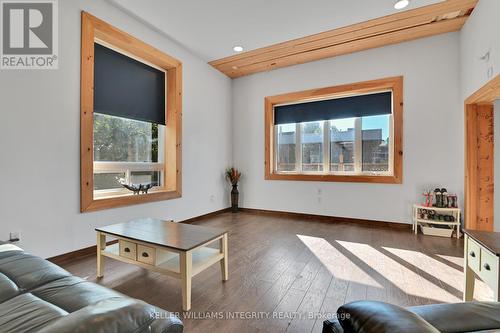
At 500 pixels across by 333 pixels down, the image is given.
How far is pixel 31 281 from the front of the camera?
102 cm

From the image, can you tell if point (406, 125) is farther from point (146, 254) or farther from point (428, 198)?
point (146, 254)

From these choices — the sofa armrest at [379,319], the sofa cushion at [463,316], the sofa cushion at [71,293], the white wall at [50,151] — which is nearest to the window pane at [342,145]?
the white wall at [50,151]

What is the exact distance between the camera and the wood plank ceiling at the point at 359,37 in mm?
2865

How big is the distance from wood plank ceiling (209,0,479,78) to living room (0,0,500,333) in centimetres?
3

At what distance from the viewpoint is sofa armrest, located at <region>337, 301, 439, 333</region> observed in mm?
549

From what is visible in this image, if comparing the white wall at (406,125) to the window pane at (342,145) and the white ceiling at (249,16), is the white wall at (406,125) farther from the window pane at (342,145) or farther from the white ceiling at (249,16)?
the white ceiling at (249,16)

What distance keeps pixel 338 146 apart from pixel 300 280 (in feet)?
9.38

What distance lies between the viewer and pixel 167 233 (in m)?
1.90

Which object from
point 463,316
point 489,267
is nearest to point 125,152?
point 463,316

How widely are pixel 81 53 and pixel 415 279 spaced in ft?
13.0

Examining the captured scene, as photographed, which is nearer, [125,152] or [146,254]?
[146,254]

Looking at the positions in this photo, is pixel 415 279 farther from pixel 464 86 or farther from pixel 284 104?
pixel 284 104

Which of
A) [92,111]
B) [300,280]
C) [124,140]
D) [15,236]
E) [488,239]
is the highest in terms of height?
[92,111]

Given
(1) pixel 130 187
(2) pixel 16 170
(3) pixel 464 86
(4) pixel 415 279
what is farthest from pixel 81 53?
(3) pixel 464 86
